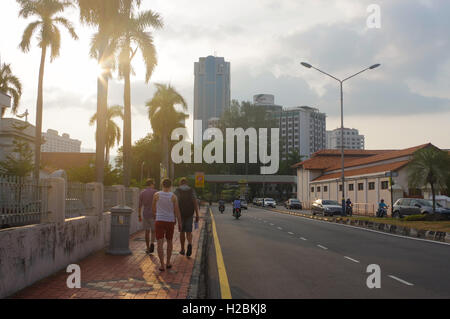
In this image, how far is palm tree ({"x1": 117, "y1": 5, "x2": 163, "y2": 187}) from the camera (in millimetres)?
24406

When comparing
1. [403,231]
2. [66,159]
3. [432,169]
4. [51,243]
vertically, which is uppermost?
[66,159]

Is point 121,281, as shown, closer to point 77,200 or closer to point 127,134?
point 77,200

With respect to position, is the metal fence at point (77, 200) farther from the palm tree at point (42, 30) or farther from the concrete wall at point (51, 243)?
the palm tree at point (42, 30)

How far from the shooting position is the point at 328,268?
970 cm

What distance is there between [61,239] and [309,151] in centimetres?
19033

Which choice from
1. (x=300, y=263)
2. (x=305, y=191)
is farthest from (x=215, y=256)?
(x=305, y=191)

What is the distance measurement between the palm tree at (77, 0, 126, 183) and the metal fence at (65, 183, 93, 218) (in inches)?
339

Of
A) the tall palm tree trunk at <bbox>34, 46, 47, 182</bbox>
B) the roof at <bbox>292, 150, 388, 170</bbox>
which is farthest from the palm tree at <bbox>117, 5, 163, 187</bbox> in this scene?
the roof at <bbox>292, 150, 388, 170</bbox>

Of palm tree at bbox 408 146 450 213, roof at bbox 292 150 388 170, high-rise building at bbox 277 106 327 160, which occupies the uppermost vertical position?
high-rise building at bbox 277 106 327 160

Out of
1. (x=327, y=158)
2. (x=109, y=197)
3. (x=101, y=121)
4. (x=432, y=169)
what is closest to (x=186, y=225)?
(x=109, y=197)

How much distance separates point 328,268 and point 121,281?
14.4 feet

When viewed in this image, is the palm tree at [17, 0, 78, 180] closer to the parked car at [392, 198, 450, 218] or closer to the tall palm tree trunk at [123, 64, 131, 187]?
the tall palm tree trunk at [123, 64, 131, 187]

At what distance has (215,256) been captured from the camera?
→ 1197 cm
